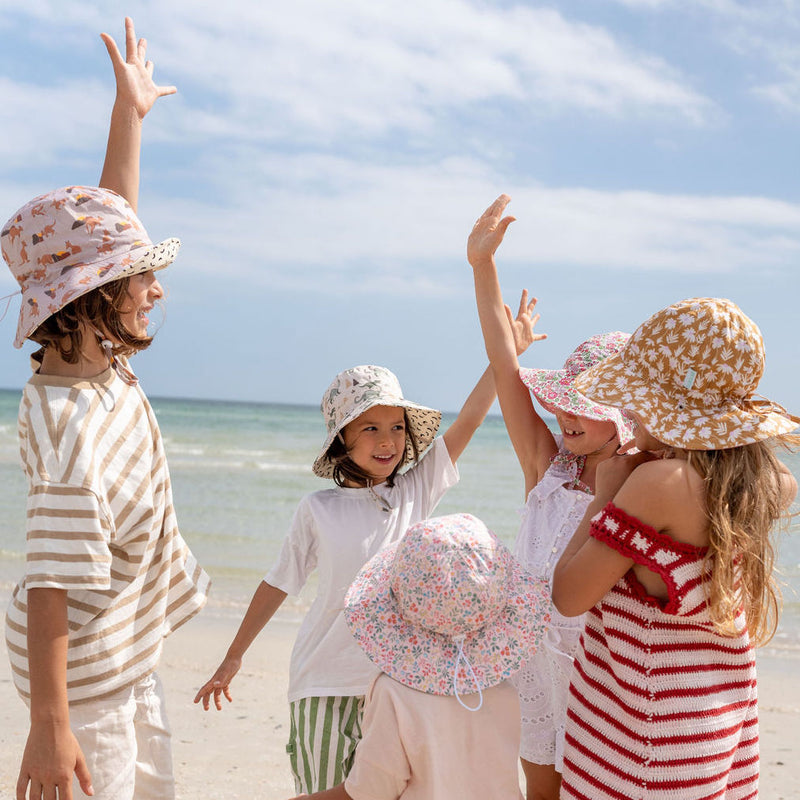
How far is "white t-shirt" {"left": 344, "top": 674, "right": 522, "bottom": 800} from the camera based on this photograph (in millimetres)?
1864

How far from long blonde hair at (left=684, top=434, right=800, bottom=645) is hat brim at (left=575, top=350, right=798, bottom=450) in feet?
0.15

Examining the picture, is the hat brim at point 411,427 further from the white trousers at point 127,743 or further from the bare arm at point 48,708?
the bare arm at point 48,708

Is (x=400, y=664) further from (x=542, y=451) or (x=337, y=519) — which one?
(x=542, y=451)

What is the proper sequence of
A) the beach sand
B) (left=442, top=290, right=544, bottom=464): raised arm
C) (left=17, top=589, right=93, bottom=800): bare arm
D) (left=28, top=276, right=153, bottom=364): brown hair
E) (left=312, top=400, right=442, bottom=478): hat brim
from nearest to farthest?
(left=17, top=589, right=93, bottom=800): bare arm, (left=28, top=276, right=153, bottom=364): brown hair, (left=312, top=400, right=442, bottom=478): hat brim, (left=442, top=290, right=544, bottom=464): raised arm, the beach sand

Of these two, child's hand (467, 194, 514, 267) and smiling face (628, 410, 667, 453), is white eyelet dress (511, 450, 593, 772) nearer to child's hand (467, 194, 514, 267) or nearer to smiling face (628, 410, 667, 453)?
smiling face (628, 410, 667, 453)

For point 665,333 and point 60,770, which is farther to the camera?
point 665,333

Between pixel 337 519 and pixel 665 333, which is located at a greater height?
pixel 665 333

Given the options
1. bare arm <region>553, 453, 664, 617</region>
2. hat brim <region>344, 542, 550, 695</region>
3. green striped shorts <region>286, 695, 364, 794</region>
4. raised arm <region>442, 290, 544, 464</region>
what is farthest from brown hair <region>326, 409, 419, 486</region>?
bare arm <region>553, 453, 664, 617</region>

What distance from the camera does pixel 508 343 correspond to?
2799mm

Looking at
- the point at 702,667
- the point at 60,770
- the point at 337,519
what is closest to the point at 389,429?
the point at 337,519

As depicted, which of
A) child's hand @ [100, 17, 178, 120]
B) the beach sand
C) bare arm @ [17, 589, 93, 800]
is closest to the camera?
bare arm @ [17, 589, 93, 800]

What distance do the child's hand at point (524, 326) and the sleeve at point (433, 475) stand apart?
464 mm

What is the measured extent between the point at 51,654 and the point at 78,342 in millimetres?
658

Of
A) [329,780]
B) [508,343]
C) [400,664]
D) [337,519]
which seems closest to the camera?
[400,664]
